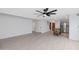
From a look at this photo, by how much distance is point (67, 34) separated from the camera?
9.55ft

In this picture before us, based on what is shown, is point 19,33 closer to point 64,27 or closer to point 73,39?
point 64,27

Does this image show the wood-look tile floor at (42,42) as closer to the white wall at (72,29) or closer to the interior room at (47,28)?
the interior room at (47,28)

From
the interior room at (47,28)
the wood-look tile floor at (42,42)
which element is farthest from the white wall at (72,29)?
the wood-look tile floor at (42,42)

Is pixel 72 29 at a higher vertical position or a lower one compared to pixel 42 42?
higher

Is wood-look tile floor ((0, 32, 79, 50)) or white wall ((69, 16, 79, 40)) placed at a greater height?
white wall ((69, 16, 79, 40))

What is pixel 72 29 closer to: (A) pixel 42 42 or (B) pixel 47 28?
(B) pixel 47 28

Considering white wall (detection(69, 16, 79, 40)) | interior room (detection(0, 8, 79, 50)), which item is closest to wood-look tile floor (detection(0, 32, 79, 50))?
interior room (detection(0, 8, 79, 50))

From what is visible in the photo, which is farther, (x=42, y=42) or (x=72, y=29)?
(x=42, y=42)

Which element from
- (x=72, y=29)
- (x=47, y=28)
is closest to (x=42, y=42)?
(x=47, y=28)

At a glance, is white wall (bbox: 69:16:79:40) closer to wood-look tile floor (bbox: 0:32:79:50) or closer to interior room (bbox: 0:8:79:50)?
interior room (bbox: 0:8:79:50)

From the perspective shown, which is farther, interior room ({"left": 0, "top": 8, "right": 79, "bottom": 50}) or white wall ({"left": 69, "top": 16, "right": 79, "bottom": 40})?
white wall ({"left": 69, "top": 16, "right": 79, "bottom": 40})
